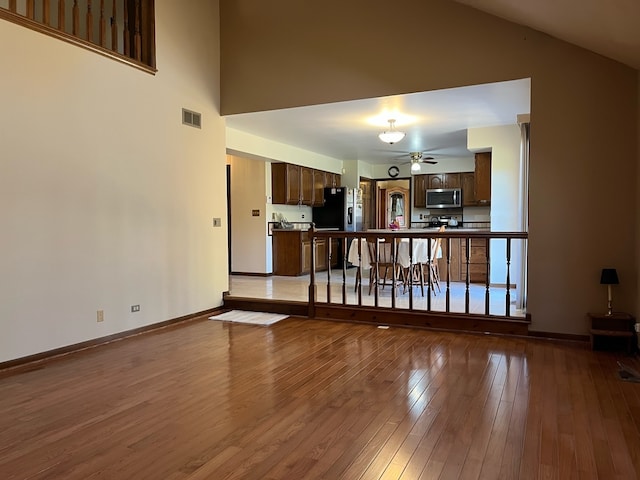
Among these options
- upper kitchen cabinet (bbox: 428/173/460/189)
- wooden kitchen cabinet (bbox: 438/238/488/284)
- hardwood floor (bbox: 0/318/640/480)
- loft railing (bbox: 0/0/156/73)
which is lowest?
hardwood floor (bbox: 0/318/640/480)

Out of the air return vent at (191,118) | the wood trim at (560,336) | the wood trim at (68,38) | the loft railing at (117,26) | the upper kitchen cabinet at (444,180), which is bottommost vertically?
the wood trim at (560,336)

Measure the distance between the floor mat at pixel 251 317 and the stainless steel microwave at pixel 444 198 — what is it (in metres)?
5.36

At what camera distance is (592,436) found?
2396 mm

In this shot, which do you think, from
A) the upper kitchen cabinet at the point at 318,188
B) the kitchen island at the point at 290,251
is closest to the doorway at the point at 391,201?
the upper kitchen cabinet at the point at 318,188

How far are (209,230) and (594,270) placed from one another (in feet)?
13.6

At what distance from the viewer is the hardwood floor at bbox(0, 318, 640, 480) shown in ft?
7.00

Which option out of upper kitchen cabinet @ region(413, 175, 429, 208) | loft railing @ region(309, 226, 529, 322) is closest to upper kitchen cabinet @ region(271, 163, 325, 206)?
loft railing @ region(309, 226, 529, 322)

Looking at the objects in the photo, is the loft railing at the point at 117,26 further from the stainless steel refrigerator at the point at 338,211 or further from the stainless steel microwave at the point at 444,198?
the stainless steel microwave at the point at 444,198

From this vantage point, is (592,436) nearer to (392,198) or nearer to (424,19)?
(424,19)

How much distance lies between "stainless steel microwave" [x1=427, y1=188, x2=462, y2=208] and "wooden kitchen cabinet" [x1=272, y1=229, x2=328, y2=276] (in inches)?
117

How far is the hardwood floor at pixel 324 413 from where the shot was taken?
2.13 meters

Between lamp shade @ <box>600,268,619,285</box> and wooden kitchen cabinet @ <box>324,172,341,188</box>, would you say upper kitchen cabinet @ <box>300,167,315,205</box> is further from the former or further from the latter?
lamp shade @ <box>600,268,619,285</box>

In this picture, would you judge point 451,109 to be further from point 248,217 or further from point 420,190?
point 420,190

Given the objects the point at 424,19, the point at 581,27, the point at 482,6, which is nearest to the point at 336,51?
the point at 424,19
